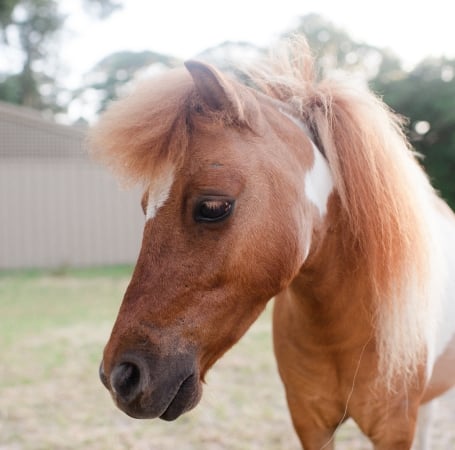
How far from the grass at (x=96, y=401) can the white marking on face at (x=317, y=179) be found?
616mm

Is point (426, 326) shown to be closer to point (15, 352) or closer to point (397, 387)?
point (397, 387)

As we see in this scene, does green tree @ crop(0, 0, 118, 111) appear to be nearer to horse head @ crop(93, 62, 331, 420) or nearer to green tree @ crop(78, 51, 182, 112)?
green tree @ crop(78, 51, 182, 112)

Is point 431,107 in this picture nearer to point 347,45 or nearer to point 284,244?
point 347,45

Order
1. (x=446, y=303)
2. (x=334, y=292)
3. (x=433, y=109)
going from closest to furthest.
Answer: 1. (x=334, y=292)
2. (x=446, y=303)
3. (x=433, y=109)

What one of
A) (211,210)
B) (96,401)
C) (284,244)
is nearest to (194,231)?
(211,210)

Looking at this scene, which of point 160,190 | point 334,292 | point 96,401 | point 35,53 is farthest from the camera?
point 35,53

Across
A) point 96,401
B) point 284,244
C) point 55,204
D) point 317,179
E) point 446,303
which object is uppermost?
point 317,179

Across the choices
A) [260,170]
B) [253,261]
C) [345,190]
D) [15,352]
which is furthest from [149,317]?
[15,352]

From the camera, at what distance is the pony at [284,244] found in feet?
3.98

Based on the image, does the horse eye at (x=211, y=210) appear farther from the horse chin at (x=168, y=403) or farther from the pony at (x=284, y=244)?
the horse chin at (x=168, y=403)

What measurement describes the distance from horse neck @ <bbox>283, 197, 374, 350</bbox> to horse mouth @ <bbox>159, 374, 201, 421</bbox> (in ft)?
1.64

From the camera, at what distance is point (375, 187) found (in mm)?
1463

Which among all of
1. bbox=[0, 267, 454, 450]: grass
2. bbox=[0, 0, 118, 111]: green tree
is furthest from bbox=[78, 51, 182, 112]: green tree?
bbox=[0, 267, 454, 450]: grass

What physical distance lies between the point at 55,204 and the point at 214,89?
12513 millimetres
